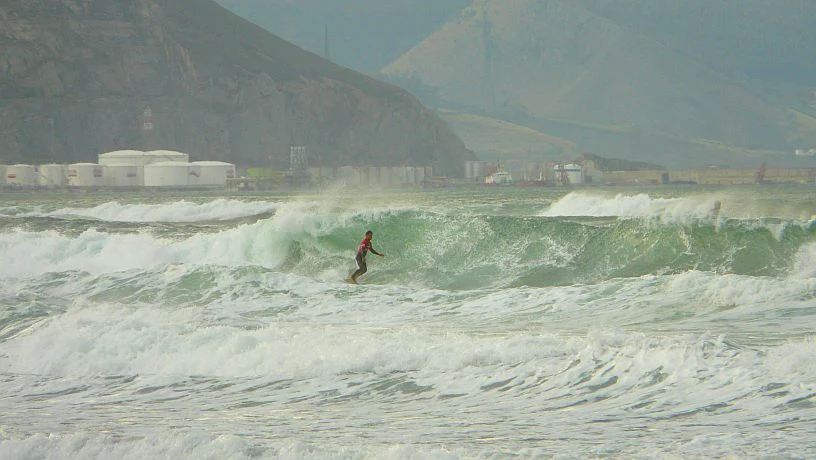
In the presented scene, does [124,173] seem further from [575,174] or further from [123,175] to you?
[575,174]

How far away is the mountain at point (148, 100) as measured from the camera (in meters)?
176

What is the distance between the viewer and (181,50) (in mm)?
189875

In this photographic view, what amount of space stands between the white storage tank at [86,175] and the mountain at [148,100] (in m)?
21.3

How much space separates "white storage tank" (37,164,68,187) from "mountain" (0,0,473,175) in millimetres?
14896

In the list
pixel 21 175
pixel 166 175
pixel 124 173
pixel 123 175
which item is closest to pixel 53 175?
pixel 21 175

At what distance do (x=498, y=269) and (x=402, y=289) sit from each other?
14.0 ft

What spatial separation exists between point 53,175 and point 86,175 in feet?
23.4

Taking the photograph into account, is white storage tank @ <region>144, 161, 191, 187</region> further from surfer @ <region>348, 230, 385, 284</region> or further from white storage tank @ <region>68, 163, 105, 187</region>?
surfer @ <region>348, 230, 385, 284</region>

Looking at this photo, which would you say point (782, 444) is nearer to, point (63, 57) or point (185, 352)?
point (185, 352)

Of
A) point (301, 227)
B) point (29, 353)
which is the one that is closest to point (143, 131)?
point (301, 227)

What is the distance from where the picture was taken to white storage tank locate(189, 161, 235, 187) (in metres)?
157

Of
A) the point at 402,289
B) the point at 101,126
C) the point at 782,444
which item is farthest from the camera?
the point at 101,126

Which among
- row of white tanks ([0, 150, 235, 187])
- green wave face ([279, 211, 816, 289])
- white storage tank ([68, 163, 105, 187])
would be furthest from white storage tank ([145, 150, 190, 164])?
green wave face ([279, 211, 816, 289])

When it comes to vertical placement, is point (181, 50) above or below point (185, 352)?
above
